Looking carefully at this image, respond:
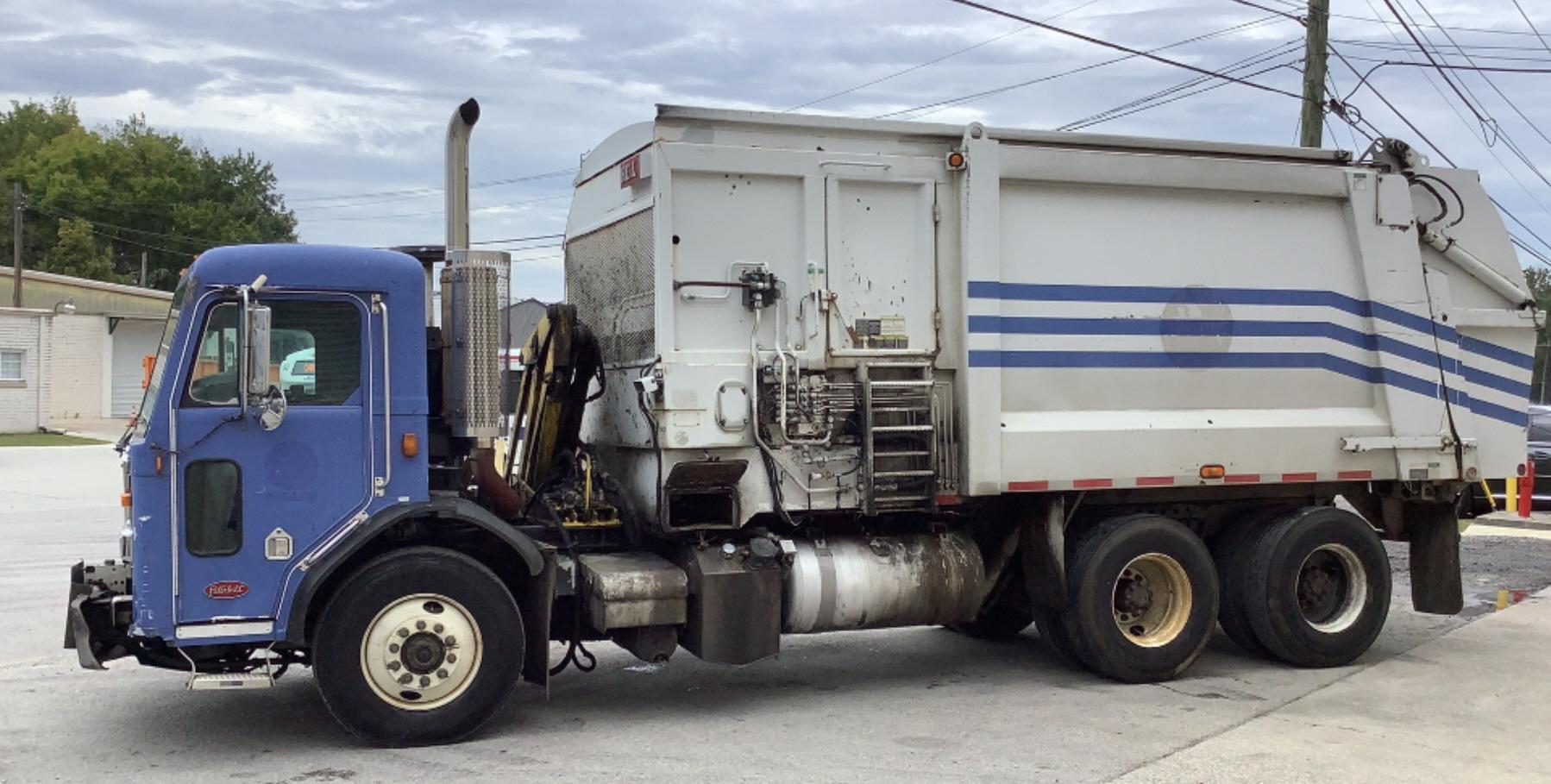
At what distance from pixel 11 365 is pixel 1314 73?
3571cm

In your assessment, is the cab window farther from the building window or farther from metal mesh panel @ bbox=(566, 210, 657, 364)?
the building window

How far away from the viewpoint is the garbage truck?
6676 millimetres

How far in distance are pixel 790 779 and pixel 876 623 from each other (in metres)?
1.91

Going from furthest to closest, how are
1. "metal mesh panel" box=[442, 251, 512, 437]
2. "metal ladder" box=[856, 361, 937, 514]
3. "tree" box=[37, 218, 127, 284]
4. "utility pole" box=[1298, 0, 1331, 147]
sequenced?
"tree" box=[37, 218, 127, 284]
"utility pole" box=[1298, 0, 1331, 147]
"metal ladder" box=[856, 361, 937, 514]
"metal mesh panel" box=[442, 251, 512, 437]

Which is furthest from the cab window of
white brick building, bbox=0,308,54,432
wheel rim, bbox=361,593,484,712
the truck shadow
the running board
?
white brick building, bbox=0,308,54,432

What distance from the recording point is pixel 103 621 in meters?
6.58

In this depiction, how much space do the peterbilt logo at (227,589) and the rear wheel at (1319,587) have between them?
19.9 ft

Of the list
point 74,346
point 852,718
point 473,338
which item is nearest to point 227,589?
point 473,338

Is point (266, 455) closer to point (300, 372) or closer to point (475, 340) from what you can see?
point (300, 372)

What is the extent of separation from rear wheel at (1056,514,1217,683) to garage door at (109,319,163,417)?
4002 cm

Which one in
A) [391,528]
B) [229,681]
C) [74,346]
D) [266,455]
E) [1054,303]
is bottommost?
[229,681]

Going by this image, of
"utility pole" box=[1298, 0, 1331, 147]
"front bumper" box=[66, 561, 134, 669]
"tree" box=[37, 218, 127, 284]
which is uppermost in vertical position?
"tree" box=[37, 218, 127, 284]

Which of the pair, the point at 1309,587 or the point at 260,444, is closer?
the point at 260,444

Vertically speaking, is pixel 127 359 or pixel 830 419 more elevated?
pixel 127 359
